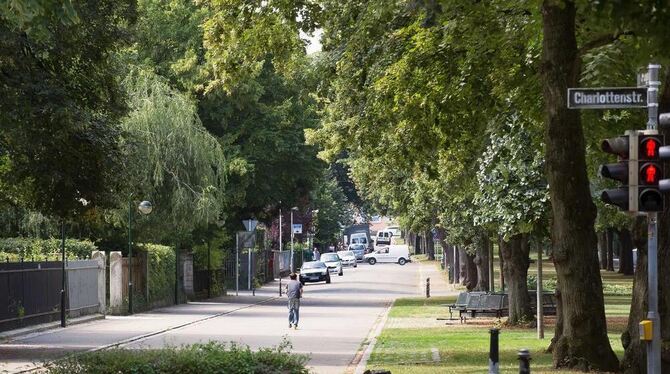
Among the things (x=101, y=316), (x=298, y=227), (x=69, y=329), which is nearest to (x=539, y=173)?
(x=69, y=329)

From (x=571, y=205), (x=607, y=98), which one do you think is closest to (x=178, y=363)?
(x=571, y=205)

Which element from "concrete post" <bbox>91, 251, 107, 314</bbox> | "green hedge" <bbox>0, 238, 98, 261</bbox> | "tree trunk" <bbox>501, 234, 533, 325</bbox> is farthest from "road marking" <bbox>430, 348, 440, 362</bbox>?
"concrete post" <bbox>91, 251, 107, 314</bbox>

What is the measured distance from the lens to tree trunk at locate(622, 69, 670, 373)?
51.6 ft

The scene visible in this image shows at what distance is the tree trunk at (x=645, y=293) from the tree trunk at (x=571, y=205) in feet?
1.80

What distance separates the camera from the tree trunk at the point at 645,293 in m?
15.7

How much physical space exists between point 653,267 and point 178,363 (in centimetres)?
578

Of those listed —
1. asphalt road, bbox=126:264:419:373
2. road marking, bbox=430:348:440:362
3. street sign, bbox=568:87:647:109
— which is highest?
street sign, bbox=568:87:647:109

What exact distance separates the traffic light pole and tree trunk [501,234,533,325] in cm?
2014

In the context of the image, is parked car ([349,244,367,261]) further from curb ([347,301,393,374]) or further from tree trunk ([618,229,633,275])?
curb ([347,301,393,374])

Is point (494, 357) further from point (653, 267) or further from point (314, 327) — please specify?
point (314, 327)

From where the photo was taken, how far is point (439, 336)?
98.6ft

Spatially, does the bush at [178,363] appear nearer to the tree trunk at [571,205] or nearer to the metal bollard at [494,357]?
the metal bollard at [494,357]

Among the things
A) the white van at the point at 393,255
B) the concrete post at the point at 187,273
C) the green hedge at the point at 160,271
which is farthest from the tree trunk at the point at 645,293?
the white van at the point at 393,255

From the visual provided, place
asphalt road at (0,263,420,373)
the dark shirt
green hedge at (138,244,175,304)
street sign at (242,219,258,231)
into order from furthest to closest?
street sign at (242,219,258,231) < green hedge at (138,244,175,304) < the dark shirt < asphalt road at (0,263,420,373)
